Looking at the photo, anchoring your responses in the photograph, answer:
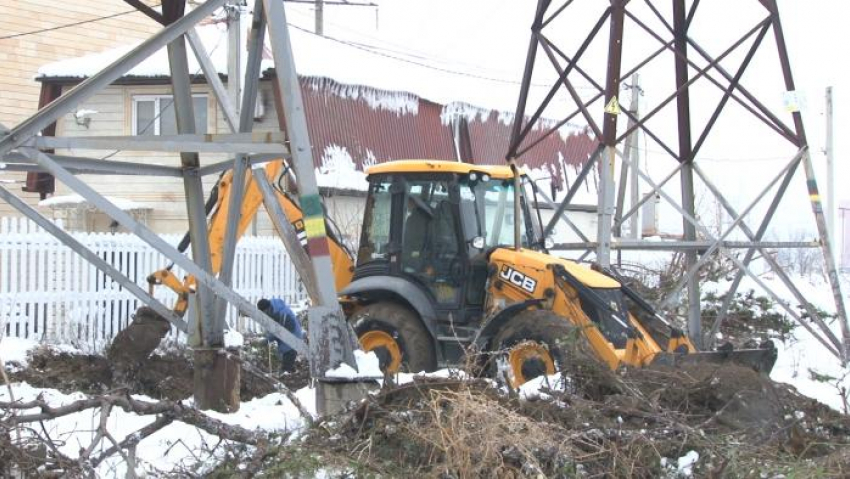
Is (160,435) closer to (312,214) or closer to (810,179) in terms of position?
(312,214)

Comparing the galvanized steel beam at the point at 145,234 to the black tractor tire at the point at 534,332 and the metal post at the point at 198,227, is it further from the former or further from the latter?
the black tractor tire at the point at 534,332

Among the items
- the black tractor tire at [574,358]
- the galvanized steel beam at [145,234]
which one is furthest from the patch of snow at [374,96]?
the galvanized steel beam at [145,234]

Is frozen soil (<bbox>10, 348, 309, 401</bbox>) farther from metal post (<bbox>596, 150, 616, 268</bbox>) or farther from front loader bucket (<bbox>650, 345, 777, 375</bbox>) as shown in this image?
front loader bucket (<bbox>650, 345, 777, 375</bbox>)

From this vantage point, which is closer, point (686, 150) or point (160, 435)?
point (160, 435)

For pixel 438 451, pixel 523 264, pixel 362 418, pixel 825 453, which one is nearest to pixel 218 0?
pixel 362 418

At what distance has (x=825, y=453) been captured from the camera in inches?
252

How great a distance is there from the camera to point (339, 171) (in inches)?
771

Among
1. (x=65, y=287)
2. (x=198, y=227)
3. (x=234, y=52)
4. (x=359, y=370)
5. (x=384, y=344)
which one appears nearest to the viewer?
(x=359, y=370)

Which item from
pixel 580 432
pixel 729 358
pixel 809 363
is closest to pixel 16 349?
pixel 729 358

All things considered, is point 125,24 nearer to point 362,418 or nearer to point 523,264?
point 523,264

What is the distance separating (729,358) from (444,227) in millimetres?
3240

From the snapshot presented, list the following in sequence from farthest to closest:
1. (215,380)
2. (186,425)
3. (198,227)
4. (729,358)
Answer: (729,358)
(215,380)
(198,227)
(186,425)

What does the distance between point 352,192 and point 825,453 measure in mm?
14310

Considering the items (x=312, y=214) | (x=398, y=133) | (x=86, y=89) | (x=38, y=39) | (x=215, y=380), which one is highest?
(x=38, y=39)
